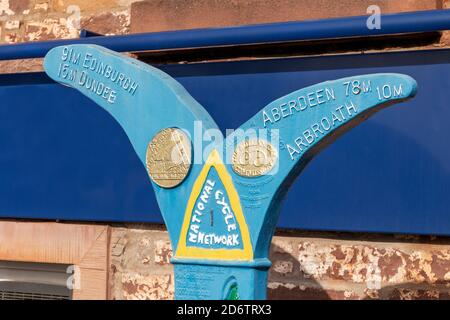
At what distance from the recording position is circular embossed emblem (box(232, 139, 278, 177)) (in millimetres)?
3003

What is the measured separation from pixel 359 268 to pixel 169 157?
3.91 feet

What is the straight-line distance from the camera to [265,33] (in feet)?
13.1

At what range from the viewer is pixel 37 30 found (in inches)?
197

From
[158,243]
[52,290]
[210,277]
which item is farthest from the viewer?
[52,290]

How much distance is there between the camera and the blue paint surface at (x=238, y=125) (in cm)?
380

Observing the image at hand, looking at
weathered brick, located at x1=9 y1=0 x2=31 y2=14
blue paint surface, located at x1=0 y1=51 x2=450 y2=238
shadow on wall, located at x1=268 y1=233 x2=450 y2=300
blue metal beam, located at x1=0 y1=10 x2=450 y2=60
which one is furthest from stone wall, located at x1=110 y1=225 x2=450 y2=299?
weathered brick, located at x1=9 y1=0 x2=31 y2=14

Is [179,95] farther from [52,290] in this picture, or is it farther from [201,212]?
[52,290]

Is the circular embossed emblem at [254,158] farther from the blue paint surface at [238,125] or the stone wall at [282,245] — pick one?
the stone wall at [282,245]

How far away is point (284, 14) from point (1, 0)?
1728 millimetres

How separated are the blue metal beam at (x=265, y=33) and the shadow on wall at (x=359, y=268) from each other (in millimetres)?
819

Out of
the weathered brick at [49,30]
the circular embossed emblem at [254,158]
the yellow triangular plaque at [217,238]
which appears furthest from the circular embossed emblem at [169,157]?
the weathered brick at [49,30]

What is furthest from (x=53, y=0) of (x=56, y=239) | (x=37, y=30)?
(x=56, y=239)

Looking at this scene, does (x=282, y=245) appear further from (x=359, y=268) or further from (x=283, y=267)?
(x=359, y=268)

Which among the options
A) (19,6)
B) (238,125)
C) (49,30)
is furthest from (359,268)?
(19,6)
